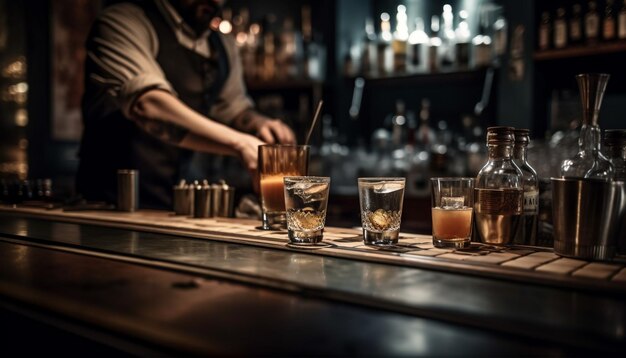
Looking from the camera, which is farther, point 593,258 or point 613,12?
point 613,12

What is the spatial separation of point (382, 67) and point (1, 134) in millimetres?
3249

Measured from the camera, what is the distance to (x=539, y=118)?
318cm

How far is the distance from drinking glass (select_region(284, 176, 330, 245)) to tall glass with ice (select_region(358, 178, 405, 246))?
8 centimetres

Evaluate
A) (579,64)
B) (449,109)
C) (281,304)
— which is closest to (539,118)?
(579,64)

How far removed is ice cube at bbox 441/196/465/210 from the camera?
3.56 ft

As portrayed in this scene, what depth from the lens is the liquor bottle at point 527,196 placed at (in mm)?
1126

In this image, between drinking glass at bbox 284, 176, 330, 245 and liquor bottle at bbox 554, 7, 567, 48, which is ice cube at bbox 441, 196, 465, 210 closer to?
drinking glass at bbox 284, 176, 330, 245

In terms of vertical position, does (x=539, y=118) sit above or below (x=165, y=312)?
above

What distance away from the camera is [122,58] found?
83.1 inches

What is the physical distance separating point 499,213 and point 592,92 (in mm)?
268

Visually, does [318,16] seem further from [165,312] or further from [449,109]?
[165,312]

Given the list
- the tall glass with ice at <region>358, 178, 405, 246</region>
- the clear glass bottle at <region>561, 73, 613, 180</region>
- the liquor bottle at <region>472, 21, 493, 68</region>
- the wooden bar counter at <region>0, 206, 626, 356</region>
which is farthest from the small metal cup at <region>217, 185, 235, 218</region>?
the liquor bottle at <region>472, 21, 493, 68</region>

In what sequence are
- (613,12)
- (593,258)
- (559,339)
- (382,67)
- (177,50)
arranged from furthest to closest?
(382,67) → (613,12) → (177,50) → (593,258) → (559,339)

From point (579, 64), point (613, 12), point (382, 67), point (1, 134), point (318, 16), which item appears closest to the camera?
point (613, 12)
